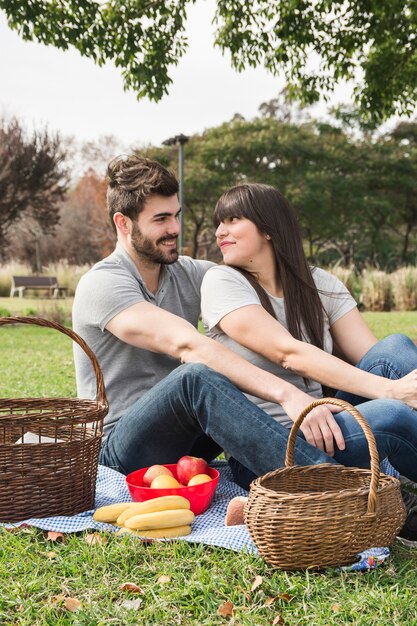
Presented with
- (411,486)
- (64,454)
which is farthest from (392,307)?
(64,454)

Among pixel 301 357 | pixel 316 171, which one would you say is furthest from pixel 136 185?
pixel 316 171

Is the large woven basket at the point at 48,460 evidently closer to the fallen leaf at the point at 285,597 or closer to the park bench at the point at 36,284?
the fallen leaf at the point at 285,597

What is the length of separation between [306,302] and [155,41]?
608 centimetres

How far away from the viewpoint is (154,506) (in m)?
2.61

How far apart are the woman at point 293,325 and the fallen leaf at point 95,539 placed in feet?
2.32

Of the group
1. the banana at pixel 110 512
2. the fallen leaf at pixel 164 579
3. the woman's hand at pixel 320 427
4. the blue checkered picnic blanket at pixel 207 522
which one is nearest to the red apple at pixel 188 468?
the blue checkered picnic blanket at pixel 207 522

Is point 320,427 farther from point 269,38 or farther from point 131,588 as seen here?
point 269,38

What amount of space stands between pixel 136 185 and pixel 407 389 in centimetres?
157

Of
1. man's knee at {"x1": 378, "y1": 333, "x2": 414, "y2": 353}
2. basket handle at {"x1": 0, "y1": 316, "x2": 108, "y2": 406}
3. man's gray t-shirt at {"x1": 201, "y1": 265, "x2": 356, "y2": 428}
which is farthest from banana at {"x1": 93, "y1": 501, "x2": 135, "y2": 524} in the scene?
man's knee at {"x1": 378, "y1": 333, "x2": 414, "y2": 353}

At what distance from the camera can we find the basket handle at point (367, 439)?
221 centimetres

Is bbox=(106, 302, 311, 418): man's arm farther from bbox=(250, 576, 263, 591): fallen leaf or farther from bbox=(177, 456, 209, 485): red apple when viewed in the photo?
bbox=(250, 576, 263, 591): fallen leaf

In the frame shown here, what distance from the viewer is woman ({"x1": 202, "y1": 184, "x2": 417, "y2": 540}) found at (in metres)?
2.70

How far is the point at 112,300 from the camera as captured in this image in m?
3.10

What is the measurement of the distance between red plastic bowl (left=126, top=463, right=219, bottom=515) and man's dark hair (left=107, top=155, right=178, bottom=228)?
1.24m
